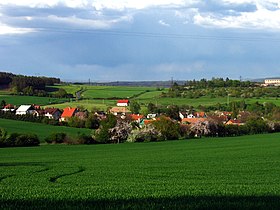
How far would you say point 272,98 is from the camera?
4911 inches

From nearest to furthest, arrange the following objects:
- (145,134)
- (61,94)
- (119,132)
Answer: (119,132) < (145,134) < (61,94)

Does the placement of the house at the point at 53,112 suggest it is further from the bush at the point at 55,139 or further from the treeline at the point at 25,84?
the bush at the point at 55,139

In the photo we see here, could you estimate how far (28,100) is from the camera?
12150 cm

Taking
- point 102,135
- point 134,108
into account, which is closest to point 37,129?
point 102,135

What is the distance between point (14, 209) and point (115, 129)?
60672 mm

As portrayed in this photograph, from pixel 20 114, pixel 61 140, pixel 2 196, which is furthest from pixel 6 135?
pixel 2 196

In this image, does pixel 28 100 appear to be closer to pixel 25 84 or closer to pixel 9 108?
pixel 25 84

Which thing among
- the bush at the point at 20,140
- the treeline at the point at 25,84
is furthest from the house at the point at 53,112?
the bush at the point at 20,140

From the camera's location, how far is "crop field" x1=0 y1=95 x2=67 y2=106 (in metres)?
117

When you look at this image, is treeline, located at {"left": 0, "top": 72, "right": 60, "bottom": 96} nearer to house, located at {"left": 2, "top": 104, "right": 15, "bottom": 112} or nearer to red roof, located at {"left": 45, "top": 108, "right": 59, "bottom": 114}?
house, located at {"left": 2, "top": 104, "right": 15, "bottom": 112}

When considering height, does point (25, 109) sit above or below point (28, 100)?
below

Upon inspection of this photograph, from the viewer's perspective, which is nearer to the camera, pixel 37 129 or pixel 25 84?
pixel 37 129

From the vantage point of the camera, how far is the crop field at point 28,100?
383 feet

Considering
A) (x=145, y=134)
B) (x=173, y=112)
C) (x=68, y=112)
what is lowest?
(x=145, y=134)
